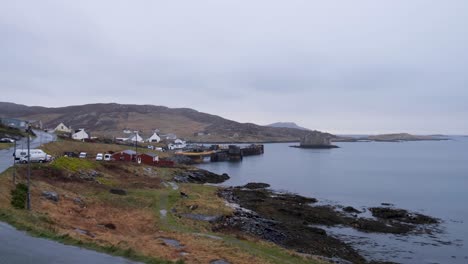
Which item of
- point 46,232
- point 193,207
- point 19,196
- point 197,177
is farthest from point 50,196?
point 197,177

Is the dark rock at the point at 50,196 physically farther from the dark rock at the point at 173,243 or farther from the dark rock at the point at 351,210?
the dark rock at the point at 351,210

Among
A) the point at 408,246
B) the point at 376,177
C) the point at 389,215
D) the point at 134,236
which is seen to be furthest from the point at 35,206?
the point at 376,177

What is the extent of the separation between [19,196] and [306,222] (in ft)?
74.4

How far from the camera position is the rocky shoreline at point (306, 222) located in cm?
2678

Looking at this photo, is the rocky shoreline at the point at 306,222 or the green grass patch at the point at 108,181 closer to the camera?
the rocky shoreline at the point at 306,222

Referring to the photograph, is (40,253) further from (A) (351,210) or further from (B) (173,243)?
(A) (351,210)

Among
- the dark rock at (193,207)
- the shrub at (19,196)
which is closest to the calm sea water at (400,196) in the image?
the dark rock at (193,207)

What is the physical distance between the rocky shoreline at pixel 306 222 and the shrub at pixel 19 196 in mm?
11847

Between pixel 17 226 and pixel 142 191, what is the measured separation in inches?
813

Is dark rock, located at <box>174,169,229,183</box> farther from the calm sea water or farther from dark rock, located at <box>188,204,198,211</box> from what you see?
dark rock, located at <box>188,204,198,211</box>

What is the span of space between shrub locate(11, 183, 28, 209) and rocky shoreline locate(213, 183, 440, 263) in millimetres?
11847

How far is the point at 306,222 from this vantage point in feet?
116

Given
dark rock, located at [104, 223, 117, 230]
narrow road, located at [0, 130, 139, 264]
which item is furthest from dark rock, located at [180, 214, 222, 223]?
narrow road, located at [0, 130, 139, 264]

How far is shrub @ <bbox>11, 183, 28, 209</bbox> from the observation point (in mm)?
22748
